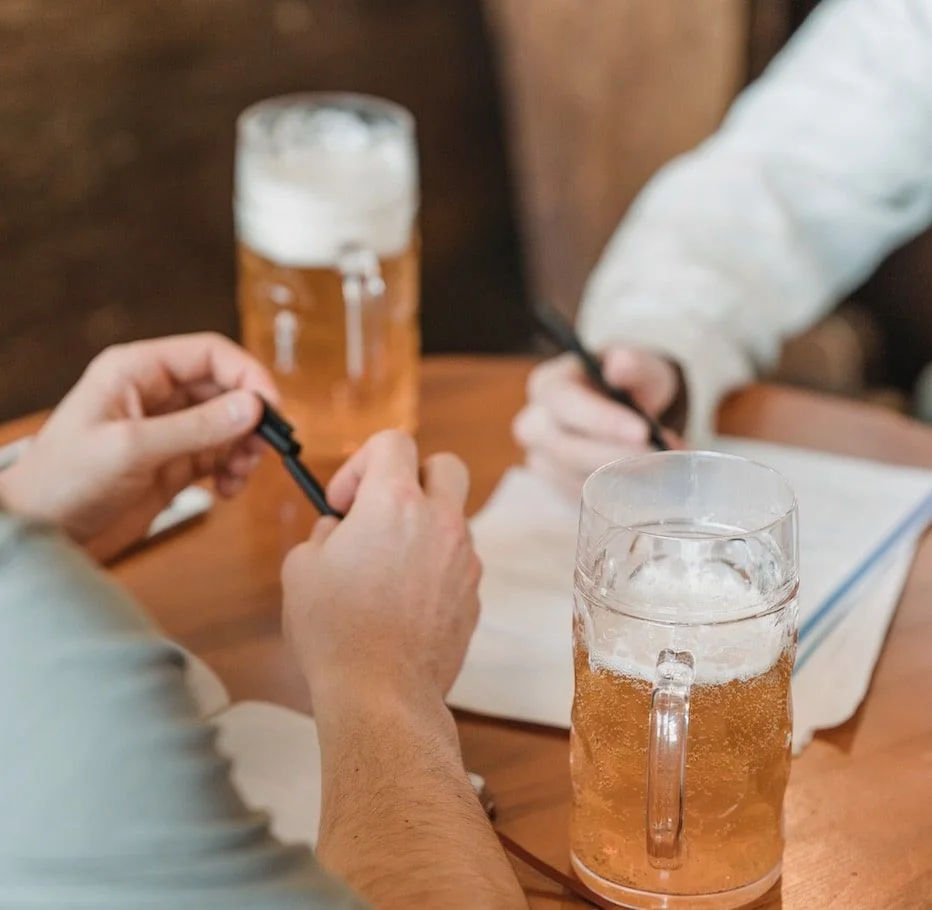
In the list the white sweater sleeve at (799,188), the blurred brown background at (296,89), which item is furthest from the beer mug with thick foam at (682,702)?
the blurred brown background at (296,89)

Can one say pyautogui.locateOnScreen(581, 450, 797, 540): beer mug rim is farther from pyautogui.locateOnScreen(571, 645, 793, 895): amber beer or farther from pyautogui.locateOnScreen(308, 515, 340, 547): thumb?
pyautogui.locateOnScreen(308, 515, 340, 547): thumb

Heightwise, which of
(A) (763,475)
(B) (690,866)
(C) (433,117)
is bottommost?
(C) (433,117)

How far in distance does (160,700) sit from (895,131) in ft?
3.97

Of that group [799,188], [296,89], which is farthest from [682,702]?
[296,89]

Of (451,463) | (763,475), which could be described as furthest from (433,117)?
(763,475)

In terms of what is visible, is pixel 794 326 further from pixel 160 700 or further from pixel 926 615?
pixel 160 700

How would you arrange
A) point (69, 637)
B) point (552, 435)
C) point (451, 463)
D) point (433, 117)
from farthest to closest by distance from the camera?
point (433, 117), point (552, 435), point (451, 463), point (69, 637)

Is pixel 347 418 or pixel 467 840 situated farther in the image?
pixel 347 418

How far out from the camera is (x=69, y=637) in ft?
1.52

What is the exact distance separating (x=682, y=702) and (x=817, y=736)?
0.24 metres

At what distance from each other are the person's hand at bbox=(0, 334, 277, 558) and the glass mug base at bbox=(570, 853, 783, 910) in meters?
0.42

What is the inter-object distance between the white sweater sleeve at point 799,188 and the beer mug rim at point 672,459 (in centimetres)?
68

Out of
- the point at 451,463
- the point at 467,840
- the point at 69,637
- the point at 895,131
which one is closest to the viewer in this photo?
the point at 69,637

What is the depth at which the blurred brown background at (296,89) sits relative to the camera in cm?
192
